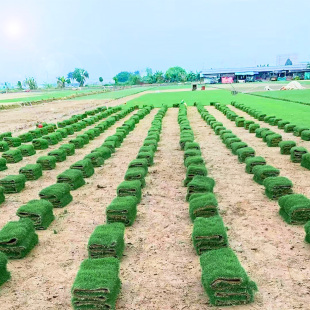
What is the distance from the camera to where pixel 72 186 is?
14906mm

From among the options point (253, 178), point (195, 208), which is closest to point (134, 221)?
point (195, 208)

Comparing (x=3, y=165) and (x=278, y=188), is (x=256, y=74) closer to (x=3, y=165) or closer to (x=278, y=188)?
(x=3, y=165)

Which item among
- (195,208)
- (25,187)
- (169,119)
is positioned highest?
(195,208)

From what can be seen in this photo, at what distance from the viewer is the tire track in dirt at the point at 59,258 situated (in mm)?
7996

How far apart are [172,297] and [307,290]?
2.87 meters

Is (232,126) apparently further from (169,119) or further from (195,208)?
(195,208)

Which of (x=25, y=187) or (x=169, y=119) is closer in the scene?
(x=25, y=187)

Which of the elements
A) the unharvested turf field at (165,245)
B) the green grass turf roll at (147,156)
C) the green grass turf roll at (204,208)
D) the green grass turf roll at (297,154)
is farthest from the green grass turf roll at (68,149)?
Result: the green grass turf roll at (297,154)

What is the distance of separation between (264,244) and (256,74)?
501ft

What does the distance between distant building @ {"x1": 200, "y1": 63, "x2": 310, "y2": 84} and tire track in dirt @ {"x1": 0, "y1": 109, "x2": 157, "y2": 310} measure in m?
130

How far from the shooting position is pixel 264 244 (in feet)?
31.7

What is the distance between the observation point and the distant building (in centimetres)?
14188

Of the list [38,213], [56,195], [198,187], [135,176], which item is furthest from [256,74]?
[38,213]

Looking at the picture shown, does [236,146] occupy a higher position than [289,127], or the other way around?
[236,146]
